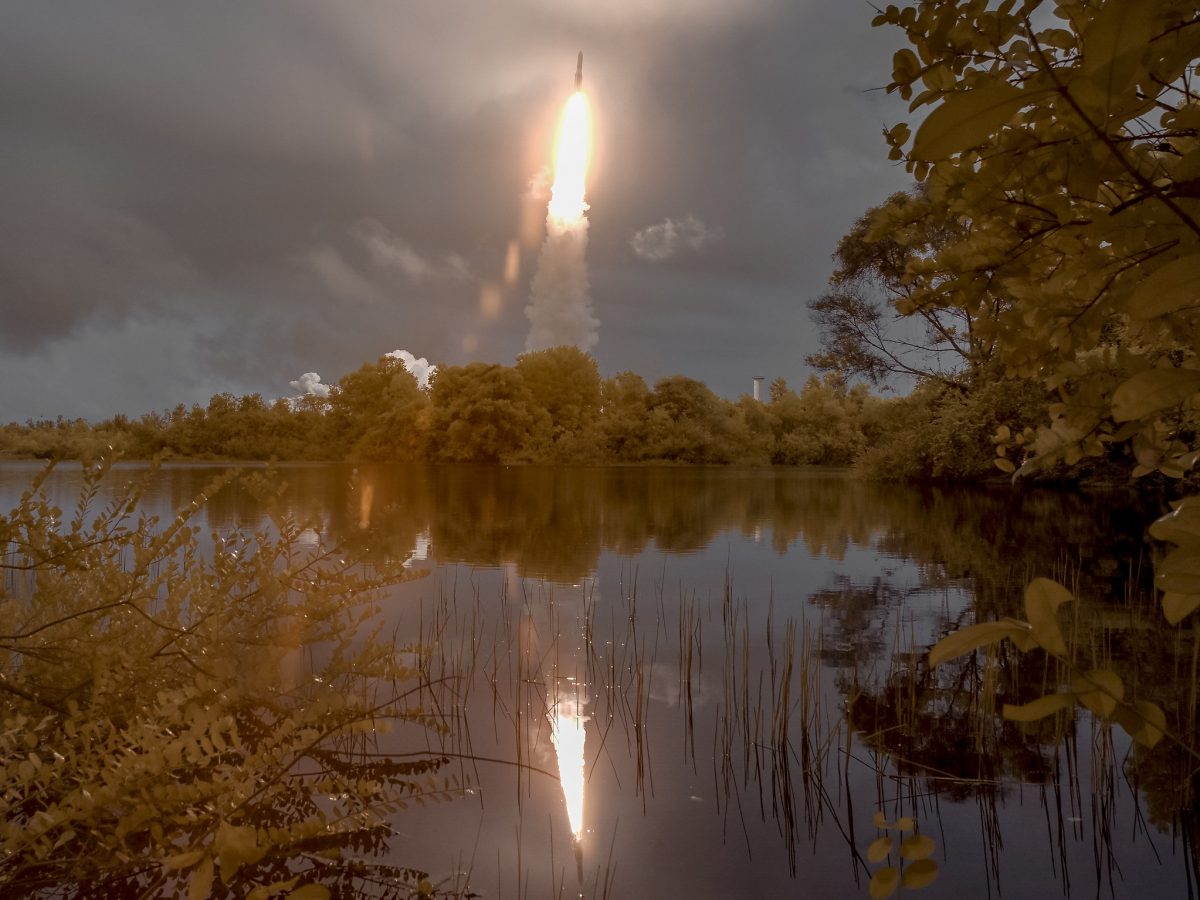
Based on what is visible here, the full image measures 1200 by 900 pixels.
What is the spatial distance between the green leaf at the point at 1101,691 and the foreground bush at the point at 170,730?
1.16 metres

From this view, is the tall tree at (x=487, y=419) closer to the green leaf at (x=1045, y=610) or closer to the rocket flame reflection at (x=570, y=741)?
the rocket flame reflection at (x=570, y=741)

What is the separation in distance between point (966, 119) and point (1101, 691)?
0.73 meters

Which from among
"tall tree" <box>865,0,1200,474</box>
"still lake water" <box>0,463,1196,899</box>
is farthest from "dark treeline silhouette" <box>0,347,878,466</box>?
"tall tree" <box>865,0,1200,474</box>

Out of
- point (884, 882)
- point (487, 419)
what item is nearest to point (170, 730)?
point (884, 882)

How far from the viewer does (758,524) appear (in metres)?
17.5

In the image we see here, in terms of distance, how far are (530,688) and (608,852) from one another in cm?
224

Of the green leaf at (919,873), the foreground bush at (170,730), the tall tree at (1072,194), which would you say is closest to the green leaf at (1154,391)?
the tall tree at (1072,194)

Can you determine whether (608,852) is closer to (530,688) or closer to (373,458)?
(530,688)

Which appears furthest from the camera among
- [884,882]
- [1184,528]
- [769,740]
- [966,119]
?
[769,740]

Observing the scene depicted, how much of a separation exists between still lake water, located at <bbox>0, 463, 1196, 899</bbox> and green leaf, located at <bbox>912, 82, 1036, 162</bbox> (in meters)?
3.07

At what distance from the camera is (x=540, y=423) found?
185 feet

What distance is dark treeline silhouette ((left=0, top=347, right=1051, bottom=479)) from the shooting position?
178 ft

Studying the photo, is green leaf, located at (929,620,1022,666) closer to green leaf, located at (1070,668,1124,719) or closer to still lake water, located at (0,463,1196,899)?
green leaf, located at (1070,668,1124,719)

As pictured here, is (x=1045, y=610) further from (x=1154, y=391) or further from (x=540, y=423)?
(x=540, y=423)
